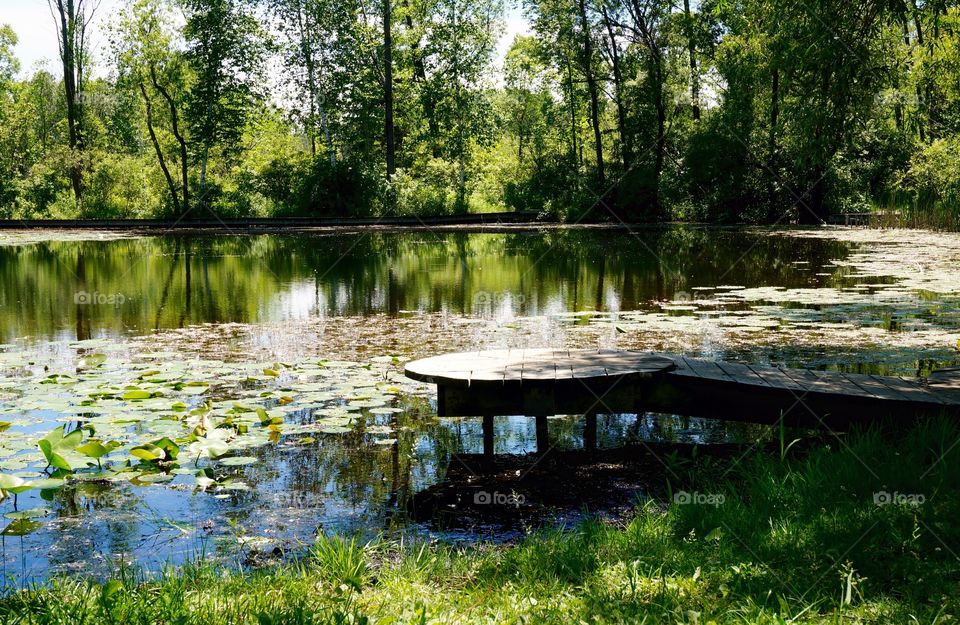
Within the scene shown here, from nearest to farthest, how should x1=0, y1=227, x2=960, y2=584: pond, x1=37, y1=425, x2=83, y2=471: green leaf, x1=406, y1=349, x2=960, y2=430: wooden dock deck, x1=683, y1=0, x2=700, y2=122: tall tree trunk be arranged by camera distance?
x1=37, y1=425, x2=83, y2=471: green leaf
x1=0, y1=227, x2=960, y2=584: pond
x1=406, y1=349, x2=960, y2=430: wooden dock deck
x1=683, y1=0, x2=700, y2=122: tall tree trunk

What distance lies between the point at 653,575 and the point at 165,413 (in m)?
3.84

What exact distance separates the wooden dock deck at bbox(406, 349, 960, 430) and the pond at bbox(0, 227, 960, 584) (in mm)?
314

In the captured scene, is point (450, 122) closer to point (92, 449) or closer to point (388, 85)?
point (388, 85)

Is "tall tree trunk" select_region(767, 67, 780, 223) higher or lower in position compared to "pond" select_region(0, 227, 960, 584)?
higher

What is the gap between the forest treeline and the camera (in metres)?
32.1

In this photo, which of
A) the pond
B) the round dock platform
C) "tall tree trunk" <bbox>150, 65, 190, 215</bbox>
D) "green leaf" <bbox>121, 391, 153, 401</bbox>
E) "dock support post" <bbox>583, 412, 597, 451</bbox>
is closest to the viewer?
the pond

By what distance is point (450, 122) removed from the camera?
40281mm

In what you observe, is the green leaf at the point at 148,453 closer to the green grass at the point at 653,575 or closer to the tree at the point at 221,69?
the green grass at the point at 653,575

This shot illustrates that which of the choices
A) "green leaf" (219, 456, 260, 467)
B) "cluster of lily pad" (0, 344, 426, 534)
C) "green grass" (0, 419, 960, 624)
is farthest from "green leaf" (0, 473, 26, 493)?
"green leaf" (219, 456, 260, 467)

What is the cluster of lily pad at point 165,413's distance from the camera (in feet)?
15.3

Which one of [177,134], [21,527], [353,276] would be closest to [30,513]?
[21,527]

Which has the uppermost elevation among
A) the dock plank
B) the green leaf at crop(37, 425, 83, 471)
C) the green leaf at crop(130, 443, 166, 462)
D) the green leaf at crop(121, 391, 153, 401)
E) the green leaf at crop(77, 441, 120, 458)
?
the green leaf at crop(37, 425, 83, 471)

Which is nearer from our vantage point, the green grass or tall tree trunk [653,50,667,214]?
the green grass

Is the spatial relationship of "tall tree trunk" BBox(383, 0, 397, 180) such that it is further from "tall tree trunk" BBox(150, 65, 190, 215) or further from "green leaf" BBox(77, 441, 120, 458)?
"green leaf" BBox(77, 441, 120, 458)
